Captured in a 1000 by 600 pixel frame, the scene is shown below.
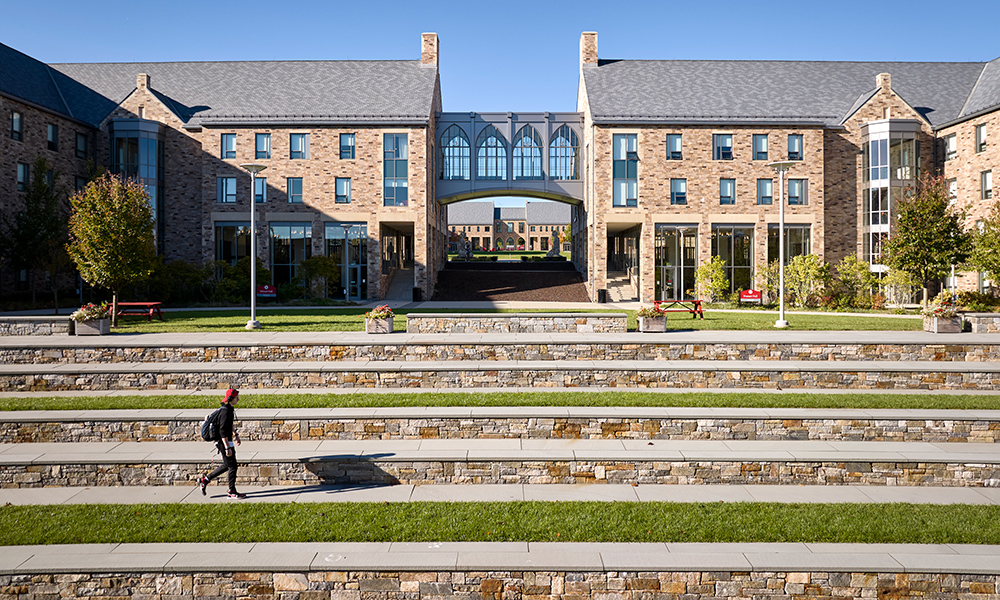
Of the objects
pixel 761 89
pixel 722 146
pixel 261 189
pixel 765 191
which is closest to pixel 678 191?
pixel 722 146

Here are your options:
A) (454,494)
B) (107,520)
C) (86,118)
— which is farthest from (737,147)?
(86,118)

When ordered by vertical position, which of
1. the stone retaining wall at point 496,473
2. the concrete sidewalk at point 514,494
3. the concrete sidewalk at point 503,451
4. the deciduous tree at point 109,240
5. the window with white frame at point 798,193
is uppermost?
the window with white frame at point 798,193

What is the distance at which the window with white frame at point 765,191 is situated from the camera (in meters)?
36.1

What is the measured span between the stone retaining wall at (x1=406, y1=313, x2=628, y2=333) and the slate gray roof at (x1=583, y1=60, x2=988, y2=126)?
21.1 metres

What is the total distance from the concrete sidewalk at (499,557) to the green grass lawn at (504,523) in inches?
7.8

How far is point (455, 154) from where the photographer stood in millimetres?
42156

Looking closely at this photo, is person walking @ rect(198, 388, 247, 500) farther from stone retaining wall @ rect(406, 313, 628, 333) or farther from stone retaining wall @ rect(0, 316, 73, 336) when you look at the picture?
stone retaining wall @ rect(0, 316, 73, 336)

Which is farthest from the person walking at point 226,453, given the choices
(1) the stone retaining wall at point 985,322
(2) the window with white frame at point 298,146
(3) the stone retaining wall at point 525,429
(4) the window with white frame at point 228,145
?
(4) the window with white frame at point 228,145

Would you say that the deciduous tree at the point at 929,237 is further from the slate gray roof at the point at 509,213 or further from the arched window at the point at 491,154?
the slate gray roof at the point at 509,213

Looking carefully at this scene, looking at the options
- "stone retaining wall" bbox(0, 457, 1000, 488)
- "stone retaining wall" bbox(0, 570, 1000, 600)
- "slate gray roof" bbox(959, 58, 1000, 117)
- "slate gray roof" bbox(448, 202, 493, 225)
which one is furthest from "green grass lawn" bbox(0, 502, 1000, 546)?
"slate gray roof" bbox(448, 202, 493, 225)

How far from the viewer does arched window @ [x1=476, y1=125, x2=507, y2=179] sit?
4162 centimetres

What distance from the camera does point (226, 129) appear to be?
1454 inches

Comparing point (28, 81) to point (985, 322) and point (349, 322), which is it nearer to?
point (349, 322)

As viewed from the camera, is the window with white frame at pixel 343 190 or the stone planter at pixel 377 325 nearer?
the stone planter at pixel 377 325
